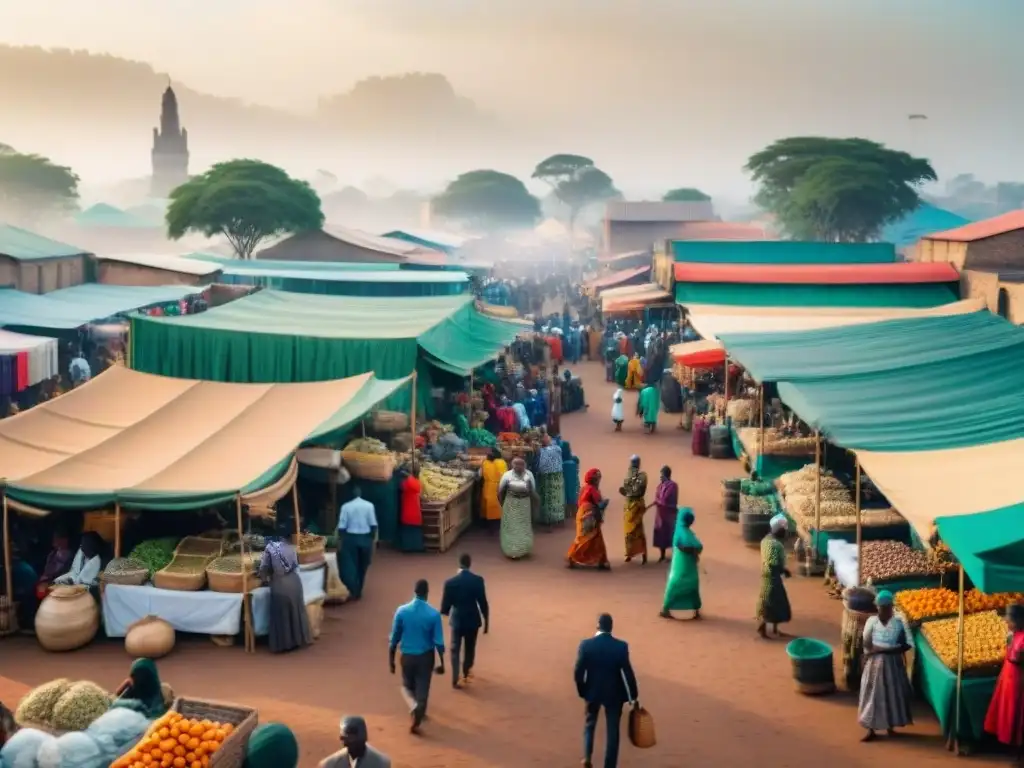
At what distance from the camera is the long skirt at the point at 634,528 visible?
1228 cm

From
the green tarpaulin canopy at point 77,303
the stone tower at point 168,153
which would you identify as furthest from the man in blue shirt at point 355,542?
the stone tower at point 168,153

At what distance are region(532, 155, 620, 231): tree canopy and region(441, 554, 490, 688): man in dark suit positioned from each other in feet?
366

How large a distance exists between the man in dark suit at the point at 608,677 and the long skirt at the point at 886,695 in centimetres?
185

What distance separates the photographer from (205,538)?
1063 centimetres

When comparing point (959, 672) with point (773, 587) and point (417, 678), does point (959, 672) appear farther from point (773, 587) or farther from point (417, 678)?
point (417, 678)

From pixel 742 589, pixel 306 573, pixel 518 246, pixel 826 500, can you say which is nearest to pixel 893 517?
pixel 826 500

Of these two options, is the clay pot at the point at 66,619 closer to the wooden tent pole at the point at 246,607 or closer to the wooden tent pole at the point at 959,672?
the wooden tent pole at the point at 246,607

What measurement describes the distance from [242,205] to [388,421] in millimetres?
37323

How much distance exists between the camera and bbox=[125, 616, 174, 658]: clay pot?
959 centimetres

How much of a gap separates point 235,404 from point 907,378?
7.44 metres

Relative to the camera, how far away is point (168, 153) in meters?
144

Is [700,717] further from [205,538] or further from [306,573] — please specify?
[205,538]

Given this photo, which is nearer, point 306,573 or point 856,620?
point 856,620

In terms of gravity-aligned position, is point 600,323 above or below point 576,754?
above
